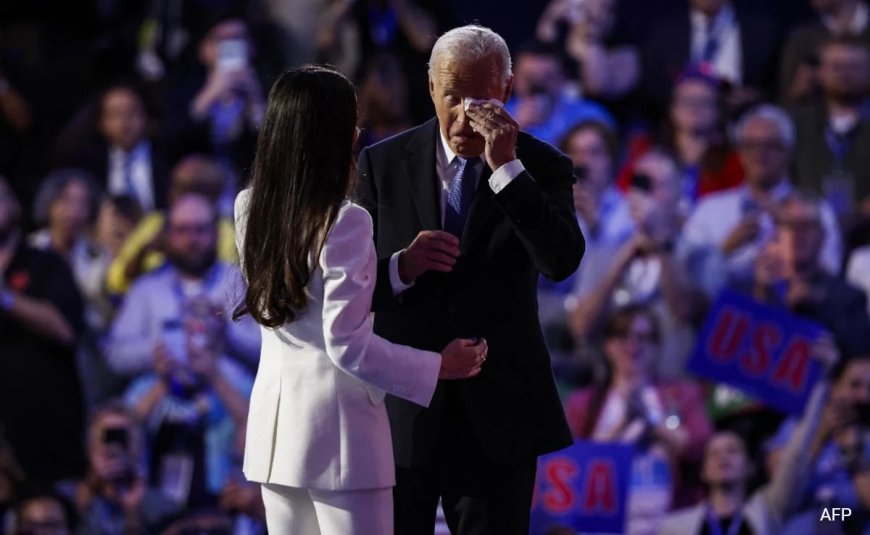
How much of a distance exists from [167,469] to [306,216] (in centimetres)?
393

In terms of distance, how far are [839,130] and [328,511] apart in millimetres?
3873

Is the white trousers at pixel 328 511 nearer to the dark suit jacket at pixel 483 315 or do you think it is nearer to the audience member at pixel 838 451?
the dark suit jacket at pixel 483 315

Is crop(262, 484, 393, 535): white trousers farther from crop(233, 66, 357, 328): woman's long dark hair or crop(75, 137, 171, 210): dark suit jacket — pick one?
crop(75, 137, 171, 210): dark suit jacket

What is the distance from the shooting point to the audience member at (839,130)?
226 inches

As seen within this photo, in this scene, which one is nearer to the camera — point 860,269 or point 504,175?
point 504,175

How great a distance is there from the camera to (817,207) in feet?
18.6

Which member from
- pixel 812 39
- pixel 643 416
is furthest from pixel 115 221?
pixel 812 39

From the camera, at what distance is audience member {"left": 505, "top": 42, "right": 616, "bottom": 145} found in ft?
19.8

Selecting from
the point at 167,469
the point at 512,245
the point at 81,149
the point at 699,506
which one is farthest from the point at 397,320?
the point at 81,149

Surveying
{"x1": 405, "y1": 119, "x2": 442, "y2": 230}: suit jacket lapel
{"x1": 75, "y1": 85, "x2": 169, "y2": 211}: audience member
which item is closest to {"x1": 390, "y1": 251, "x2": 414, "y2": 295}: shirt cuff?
{"x1": 405, "y1": 119, "x2": 442, "y2": 230}: suit jacket lapel

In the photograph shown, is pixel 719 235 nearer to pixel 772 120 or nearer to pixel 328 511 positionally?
pixel 772 120

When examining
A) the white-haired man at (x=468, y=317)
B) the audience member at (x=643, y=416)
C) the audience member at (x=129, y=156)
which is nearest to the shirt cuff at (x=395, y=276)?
the white-haired man at (x=468, y=317)

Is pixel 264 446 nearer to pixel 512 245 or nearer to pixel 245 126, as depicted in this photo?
pixel 512 245

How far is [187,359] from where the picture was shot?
20.5 feet
